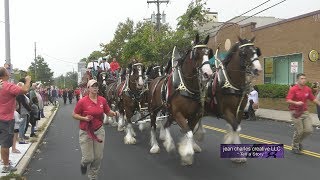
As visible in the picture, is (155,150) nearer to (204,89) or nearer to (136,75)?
(204,89)

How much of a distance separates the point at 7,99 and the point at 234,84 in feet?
14.6

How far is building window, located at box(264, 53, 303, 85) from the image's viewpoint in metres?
30.5

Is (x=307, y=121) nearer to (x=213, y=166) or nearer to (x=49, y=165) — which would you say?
(x=213, y=166)

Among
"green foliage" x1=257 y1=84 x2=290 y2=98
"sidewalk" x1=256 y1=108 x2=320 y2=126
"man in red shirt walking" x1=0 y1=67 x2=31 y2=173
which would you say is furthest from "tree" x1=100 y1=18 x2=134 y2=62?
"man in red shirt walking" x1=0 y1=67 x2=31 y2=173

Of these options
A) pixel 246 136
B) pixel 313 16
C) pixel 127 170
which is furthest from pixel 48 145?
pixel 313 16

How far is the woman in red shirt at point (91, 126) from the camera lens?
24.5 feet

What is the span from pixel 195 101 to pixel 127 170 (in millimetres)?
1925

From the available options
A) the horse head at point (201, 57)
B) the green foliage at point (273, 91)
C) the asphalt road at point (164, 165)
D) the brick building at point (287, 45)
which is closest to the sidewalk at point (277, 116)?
the green foliage at point (273, 91)

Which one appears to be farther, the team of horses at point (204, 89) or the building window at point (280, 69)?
the building window at point (280, 69)

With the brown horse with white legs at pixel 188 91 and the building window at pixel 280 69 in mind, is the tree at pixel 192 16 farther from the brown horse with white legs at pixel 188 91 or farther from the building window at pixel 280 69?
the brown horse with white legs at pixel 188 91

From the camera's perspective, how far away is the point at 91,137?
745cm

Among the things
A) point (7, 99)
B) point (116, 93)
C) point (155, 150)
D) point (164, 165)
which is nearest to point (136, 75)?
point (116, 93)

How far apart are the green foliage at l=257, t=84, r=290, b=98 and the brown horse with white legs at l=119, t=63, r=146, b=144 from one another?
1603 centimetres

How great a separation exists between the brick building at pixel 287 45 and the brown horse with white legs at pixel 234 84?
52.8 ft
